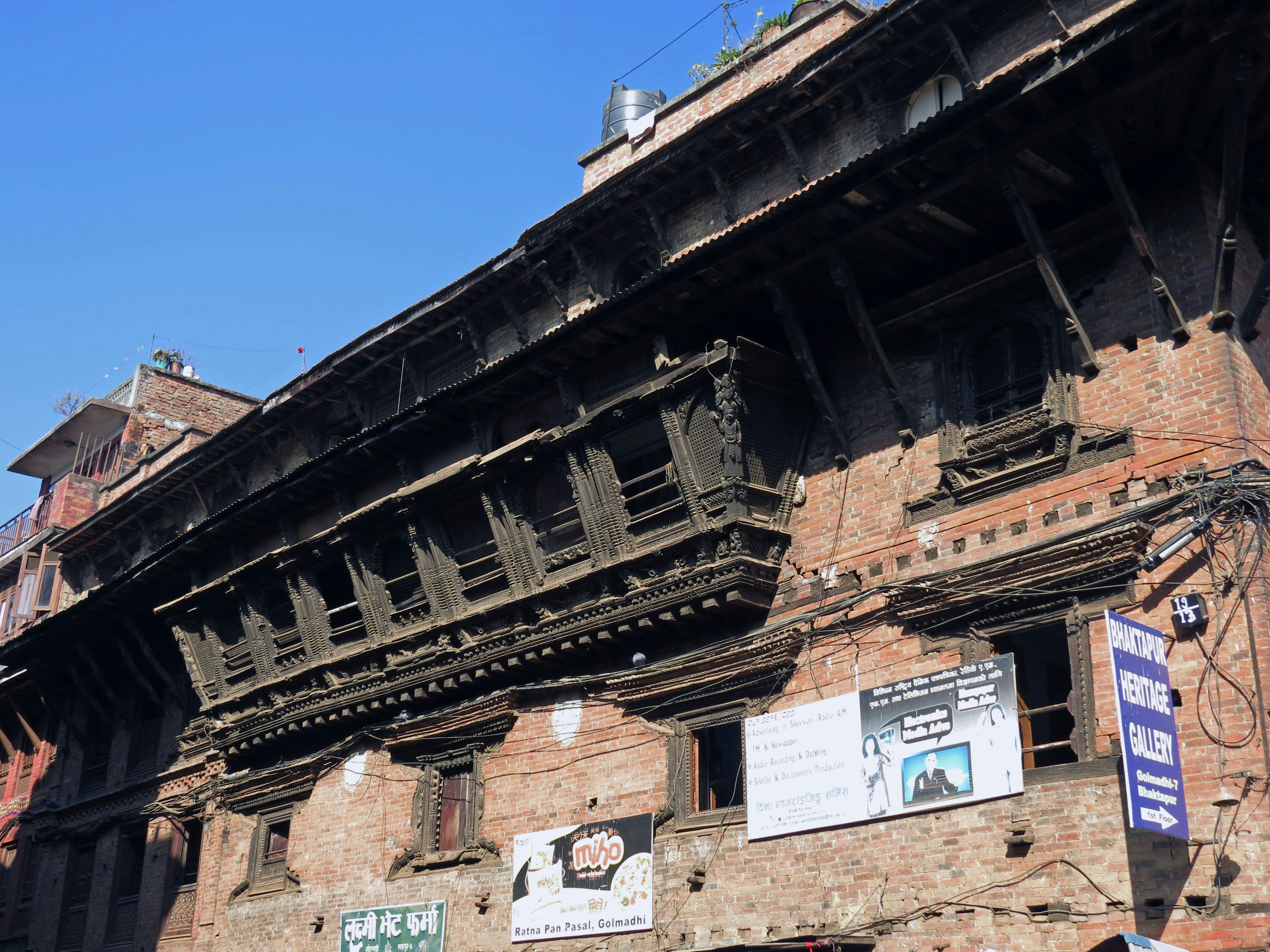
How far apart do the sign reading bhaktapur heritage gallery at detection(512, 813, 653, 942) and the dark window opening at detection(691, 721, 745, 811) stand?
0.64 meters

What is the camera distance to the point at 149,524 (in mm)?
27078

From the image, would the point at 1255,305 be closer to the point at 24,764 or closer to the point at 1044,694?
the point at 1044,694

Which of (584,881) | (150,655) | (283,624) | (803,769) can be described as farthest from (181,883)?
(803,769)

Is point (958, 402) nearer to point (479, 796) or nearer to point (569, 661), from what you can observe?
point (569, 661)

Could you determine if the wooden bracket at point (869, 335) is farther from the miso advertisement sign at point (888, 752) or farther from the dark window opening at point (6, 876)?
the dark window opening at point (6, 876)

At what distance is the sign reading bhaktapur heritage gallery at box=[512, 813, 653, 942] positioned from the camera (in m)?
14.2

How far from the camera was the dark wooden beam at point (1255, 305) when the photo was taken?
11766 mm

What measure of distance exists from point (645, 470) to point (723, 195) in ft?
12.6

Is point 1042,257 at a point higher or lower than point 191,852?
higher

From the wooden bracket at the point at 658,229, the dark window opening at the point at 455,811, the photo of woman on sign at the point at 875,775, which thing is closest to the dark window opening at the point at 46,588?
the dark window opening at the point at 455,811

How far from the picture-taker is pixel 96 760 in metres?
25.9

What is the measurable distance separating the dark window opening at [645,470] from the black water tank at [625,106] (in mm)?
9945

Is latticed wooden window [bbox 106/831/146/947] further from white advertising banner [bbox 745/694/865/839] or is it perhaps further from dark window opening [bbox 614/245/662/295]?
white advertising banner [bbox 745/694/865/839]

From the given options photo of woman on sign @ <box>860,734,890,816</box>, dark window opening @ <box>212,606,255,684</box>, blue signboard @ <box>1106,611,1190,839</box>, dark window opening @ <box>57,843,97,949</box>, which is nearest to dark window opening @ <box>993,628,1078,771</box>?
blue signboard @ <box>1106,611,1190,839</box>
